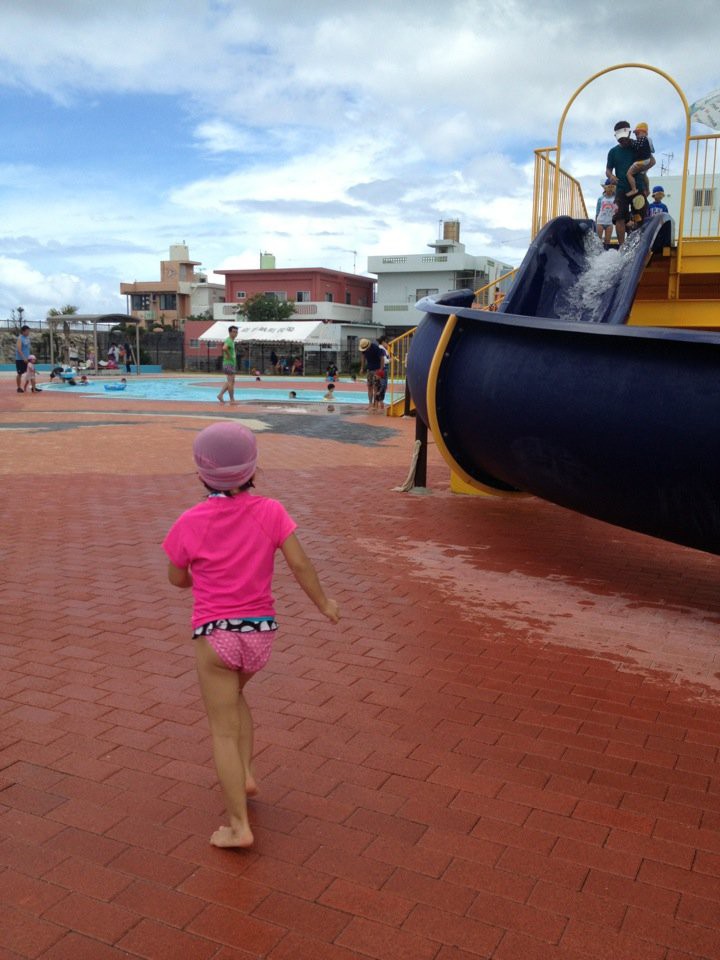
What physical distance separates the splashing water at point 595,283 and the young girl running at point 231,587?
6.29m

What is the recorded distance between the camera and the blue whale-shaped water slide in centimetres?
489

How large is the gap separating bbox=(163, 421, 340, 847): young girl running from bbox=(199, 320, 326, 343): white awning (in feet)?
154

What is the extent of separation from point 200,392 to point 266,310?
28518 mm

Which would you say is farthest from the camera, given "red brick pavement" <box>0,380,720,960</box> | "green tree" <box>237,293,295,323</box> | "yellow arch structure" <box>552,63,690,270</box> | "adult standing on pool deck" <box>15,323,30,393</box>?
"green tree" <box>237,293,295,323</box>

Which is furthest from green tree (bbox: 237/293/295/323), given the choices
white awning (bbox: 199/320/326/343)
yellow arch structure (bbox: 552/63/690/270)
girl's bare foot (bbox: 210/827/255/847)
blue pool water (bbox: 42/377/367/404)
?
girl's bare foot (bbox: 210/827/255/847)

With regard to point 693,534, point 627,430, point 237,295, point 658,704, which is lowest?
point 658,704

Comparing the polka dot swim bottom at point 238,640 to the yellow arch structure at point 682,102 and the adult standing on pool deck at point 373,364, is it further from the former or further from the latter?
the adult standing on pool deck at point 373,364

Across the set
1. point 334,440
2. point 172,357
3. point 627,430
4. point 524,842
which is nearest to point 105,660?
point 524,842

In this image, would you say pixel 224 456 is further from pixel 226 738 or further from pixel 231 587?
pixel 226 738

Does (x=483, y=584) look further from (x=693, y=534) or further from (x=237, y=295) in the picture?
(x=237, y=295)

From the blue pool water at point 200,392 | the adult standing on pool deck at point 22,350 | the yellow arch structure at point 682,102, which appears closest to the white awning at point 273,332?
the blue pool water at point 200,392

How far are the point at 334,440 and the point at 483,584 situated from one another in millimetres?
8811

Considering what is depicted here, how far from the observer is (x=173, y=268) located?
8038 cm

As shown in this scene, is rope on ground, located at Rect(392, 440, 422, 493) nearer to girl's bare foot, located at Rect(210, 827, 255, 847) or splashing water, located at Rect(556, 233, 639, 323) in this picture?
splashing water, located at Rect(556, 233, 639, 323)
